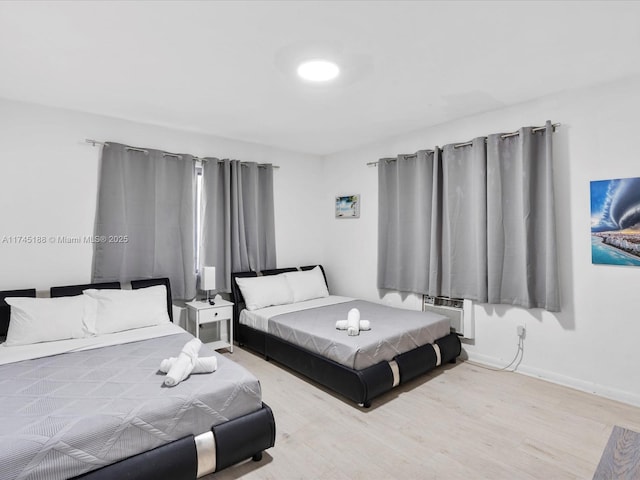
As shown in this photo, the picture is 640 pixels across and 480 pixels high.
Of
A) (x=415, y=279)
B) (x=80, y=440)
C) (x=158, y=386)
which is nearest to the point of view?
(x=80, y=440)

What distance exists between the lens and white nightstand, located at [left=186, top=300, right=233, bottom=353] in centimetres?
366

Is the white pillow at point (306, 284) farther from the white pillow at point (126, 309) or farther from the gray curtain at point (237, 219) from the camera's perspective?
the white pillow at point (126, 309)

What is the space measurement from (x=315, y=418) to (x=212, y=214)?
2564 millimetres

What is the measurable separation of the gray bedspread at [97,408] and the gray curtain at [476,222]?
96.6 inches

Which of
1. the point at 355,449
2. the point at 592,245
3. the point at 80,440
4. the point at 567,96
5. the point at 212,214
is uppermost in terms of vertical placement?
the point at 567,96

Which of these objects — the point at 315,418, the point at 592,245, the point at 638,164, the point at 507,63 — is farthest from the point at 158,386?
the point at 638,164

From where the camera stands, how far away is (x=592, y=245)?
2846mm

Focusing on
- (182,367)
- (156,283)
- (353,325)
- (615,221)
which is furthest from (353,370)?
(615,221)

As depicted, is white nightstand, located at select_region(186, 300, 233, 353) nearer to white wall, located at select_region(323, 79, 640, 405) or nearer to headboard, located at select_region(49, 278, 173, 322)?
headboard, located at select_region(49, 278, 173, 322)

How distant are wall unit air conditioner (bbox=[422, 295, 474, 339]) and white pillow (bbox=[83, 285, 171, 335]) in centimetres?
282

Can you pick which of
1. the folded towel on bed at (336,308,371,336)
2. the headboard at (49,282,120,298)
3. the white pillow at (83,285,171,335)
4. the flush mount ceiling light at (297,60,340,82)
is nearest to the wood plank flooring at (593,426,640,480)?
the folded towel on bed at (336,308,371,336)

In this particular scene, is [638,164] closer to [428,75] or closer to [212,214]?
[428,75]

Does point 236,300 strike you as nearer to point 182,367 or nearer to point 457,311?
point 182,367

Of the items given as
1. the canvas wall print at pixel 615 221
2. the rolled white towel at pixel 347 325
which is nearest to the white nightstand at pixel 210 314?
the rolled white towel at pixel 347 325
